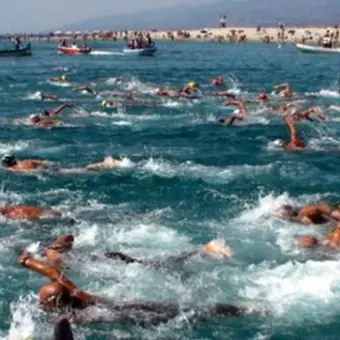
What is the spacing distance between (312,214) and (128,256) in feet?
18.4

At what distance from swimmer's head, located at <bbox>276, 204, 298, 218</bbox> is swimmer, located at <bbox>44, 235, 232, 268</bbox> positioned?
9.73ft

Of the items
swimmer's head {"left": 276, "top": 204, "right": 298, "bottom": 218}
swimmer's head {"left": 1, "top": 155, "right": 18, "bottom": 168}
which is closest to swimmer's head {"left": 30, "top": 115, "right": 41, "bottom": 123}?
swimmer's head {"left": 1, "top": 155, "right": 18, "bottom": 168}

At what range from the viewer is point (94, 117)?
38.3m

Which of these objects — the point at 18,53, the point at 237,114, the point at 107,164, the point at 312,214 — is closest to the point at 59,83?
the point at 237,114

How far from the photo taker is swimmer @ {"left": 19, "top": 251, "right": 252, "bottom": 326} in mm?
13336

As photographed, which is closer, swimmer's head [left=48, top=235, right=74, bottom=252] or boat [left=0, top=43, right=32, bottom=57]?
swimmer's head [left=48, top=235, right=74, bottom=252]

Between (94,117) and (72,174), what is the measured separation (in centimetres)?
1391

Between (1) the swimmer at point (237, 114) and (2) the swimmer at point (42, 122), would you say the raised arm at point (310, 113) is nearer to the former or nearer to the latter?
(1) the swimmer at point (237, 114)

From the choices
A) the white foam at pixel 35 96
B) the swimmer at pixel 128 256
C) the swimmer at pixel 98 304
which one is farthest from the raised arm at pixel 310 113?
the swimmer at pixel 98 304

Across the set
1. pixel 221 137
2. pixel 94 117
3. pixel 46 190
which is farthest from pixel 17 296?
pixel 94 117

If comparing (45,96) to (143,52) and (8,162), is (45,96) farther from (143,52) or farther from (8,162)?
(143,52)

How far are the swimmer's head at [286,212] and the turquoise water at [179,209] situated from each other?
377 mm

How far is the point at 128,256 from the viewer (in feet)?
54.1

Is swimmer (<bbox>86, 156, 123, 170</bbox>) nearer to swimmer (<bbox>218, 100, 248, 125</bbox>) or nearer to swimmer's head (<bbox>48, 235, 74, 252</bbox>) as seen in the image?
swimmer's head (<bbox>48, 235, 74, 252</bbox>)
